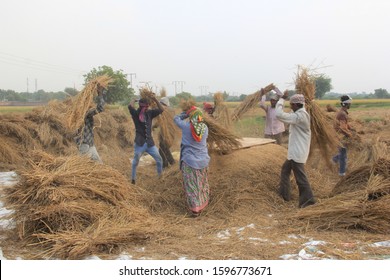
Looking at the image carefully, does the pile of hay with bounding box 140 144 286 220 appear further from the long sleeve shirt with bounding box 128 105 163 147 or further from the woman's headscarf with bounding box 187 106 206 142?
Answer: the woman's headscarf with bounding box 187 106 206 142

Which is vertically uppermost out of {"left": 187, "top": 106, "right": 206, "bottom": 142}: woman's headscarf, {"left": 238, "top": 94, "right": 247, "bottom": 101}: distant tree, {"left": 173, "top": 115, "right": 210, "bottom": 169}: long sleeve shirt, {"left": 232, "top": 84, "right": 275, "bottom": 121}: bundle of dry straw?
{"left": 238, "top": 94, "right": 247, "bottom": 101}: distant tree

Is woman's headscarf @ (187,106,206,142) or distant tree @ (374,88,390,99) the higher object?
distant tree @ (374,88,390,99)

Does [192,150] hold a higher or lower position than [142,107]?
lower

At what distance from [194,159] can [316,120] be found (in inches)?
67.2

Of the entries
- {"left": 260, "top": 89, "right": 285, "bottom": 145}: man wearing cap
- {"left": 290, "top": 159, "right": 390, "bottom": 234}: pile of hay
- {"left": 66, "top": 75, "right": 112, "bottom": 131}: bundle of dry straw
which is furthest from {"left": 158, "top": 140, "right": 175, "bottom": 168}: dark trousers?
{"left": 290, "top": 159, "right": 390, "bottom": 234}: pile of hay

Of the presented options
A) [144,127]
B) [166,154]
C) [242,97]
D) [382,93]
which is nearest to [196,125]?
[144,127]

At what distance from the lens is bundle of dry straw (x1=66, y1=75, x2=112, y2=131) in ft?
16.4

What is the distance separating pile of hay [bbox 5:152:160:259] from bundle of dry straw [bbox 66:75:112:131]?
2.79 ft

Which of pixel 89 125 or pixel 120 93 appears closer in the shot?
pixel 89 125

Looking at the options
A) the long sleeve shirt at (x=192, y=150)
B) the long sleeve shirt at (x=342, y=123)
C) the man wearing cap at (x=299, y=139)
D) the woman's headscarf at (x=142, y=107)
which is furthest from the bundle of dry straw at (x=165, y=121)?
the long sleeve shirt at (x=342, y=123)

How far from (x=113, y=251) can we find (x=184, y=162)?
5.29 ft

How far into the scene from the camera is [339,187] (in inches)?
186

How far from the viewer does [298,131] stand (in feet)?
15.3

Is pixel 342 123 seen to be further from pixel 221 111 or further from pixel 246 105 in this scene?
pixel 221 111
